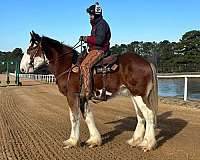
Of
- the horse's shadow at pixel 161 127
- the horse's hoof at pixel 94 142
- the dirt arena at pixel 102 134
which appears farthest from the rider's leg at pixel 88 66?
the horse's shadow at pixel 161 127

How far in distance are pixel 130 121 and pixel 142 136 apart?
3.70 meters

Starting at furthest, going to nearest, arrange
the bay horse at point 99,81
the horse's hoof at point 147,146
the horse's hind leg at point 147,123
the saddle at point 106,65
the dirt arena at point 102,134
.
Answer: the saddle at point 106,65 < the bay horse at point 99,81 < the horse's hind leg at point 147,123 < the horse's hoof at point 147,146 < the dirt arena at point 102,134

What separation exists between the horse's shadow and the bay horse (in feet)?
1.85

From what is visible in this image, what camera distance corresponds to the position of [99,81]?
331 inches

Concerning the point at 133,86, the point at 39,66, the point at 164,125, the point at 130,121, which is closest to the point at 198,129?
the point at 164,125

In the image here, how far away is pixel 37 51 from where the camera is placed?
876 cm

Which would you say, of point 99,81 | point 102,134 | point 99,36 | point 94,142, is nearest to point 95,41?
point 99,36

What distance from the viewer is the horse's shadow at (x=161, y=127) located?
30.8 ft

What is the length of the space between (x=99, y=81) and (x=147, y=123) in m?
1.37

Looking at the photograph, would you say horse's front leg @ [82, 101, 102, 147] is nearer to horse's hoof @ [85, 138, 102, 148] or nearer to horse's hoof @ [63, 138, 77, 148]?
horse's hoof @ [85, 138, 102, 148]

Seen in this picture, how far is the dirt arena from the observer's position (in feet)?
24.5

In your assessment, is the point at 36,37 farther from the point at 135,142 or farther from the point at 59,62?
the point at 135,142

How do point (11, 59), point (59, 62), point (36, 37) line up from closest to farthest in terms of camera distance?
1. point (36, 37)
2. point (59, 62)
3. point (11, 59)

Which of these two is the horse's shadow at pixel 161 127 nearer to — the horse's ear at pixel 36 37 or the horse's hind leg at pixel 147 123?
the horse's hind leg at pixel 147 123
